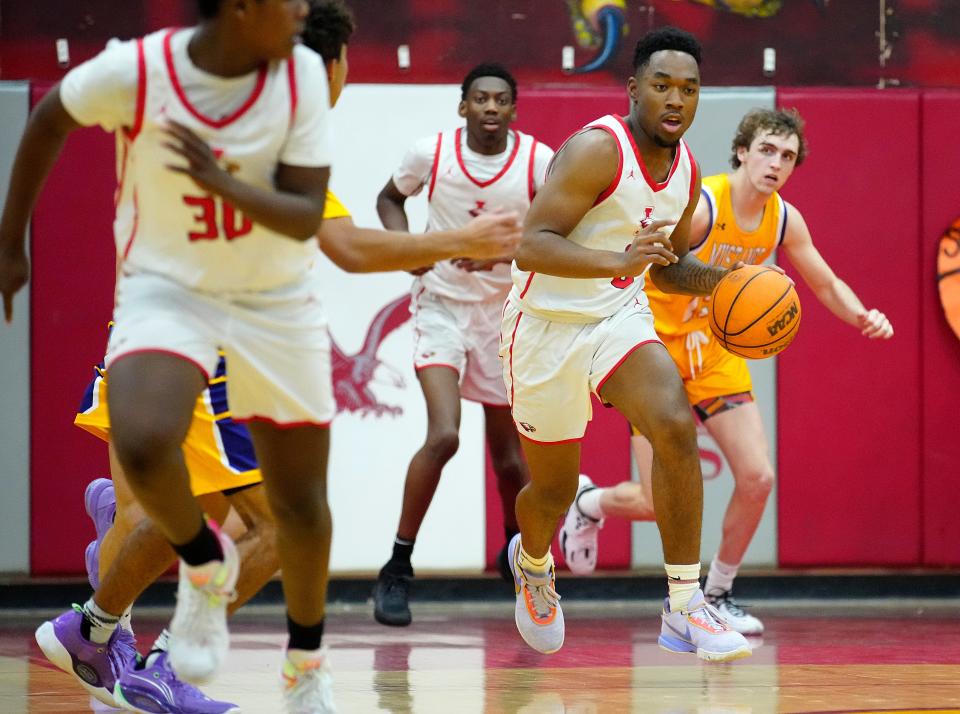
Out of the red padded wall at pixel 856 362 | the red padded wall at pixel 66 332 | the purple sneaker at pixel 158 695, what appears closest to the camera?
the purple sneaker at pixel 158 695

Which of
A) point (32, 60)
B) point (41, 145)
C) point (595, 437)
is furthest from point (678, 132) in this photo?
point (32, 60)

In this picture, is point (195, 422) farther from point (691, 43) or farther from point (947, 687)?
point (947, 687)

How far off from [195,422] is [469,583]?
3.57 meters

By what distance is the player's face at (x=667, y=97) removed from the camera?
5.07m

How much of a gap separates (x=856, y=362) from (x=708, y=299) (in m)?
1.57

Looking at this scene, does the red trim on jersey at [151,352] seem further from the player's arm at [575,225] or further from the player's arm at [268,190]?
the player's arm at [575,225]

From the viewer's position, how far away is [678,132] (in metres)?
5.07

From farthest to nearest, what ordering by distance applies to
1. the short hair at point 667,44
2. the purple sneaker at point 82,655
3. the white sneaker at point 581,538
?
the white sneaker at point 581,538 → the short hair at point 667,44 → the purple sneaker at point 82,655

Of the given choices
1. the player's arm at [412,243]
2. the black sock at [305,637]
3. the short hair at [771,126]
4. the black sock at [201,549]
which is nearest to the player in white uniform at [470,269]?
the short hair at [771,126]

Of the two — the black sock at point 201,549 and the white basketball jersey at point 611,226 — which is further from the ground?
the white basketball jersey at point 611,226

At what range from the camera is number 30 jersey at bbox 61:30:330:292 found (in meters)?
3.51

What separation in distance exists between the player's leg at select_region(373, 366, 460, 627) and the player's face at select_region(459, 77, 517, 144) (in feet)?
3.67

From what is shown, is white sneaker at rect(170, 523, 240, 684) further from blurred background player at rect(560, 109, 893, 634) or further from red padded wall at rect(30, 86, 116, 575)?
red padded wall at rect(30, 86, 116, 575)

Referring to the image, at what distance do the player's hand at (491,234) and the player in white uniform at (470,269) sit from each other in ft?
9.54
